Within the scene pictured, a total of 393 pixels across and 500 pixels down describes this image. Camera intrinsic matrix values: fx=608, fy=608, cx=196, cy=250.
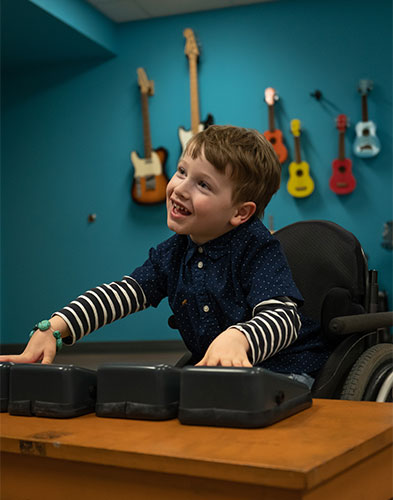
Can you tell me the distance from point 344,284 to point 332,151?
11.0 ft

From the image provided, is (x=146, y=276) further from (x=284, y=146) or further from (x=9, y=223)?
(x=9, y=223)

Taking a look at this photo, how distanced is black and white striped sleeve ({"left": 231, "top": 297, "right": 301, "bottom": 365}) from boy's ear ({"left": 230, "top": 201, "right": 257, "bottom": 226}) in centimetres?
23

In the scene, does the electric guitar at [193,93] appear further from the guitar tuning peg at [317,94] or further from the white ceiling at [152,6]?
the guitar tuning peg at [317,94]

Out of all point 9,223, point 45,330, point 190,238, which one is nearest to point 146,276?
point 190,238

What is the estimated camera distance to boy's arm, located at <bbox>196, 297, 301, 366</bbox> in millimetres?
872

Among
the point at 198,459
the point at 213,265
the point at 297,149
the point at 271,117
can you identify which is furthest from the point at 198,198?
the point at 271,117

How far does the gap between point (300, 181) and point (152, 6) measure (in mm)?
1873

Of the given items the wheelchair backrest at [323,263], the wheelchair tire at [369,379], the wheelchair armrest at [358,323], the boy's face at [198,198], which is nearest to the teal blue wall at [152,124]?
the wheelchair backrest at [323,263]

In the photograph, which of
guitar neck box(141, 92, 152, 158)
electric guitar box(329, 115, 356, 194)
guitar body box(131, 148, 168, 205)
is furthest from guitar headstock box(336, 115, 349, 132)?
guitar neck box(141, 92, 152, 158)

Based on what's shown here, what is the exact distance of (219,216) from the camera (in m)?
1.21

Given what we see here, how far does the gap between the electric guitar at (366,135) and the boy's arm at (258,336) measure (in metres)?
3.73

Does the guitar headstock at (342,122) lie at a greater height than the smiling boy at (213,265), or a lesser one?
greater

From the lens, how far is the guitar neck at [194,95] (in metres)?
4.95

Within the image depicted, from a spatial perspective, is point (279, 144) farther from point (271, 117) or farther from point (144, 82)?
point (144, 82)
